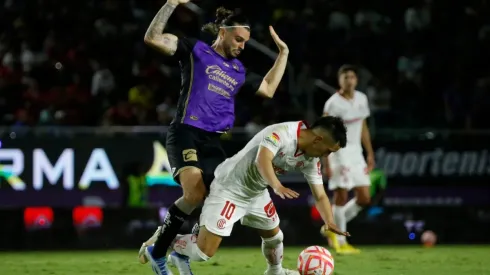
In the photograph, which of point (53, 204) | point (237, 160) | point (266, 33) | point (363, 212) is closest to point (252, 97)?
point (266, 33)

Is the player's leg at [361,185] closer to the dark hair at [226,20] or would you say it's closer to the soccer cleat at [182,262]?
the dark hair at [226,20]

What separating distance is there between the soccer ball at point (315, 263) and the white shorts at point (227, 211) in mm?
492

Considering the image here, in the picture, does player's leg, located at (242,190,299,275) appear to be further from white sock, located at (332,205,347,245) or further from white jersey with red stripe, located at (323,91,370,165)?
white jersey with red stripe, located at (323,91,370,165)

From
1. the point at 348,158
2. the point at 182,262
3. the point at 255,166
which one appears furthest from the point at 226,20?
the point at 348,158

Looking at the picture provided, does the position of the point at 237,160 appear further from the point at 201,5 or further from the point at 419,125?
the point at 201,5

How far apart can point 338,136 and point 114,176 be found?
7.07m

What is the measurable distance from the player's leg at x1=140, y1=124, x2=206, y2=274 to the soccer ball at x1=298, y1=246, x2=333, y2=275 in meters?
1.09

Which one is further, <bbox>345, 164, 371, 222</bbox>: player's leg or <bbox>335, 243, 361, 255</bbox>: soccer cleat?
<bbox>345, 164, 371, 222</bbox>: player's leg

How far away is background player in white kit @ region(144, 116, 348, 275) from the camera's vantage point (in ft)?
28.0

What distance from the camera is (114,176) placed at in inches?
589

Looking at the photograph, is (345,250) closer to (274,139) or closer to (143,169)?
(143,169)

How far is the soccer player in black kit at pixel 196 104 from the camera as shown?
9227 mm

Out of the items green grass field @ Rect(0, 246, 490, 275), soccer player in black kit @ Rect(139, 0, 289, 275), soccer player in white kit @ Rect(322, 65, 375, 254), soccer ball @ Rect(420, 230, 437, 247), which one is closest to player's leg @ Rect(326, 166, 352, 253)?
soccer player in white kit @ Rect(322, 65, 375, 254)

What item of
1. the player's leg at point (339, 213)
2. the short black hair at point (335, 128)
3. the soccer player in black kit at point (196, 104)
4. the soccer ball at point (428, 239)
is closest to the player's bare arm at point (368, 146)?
the player's leg at point (339, 213)
